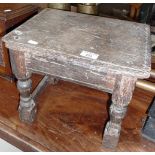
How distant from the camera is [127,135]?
78cm

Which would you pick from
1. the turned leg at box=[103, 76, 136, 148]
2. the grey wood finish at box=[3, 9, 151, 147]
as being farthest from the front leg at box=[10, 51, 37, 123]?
the turned leg at box=[103, 76, 136, 148]

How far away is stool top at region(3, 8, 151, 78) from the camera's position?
0.55 m

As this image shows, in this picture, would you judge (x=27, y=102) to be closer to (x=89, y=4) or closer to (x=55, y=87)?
(x=55, y=87)

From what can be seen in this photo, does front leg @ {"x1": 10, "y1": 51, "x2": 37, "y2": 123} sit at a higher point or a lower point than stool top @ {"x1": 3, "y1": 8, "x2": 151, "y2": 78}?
lower

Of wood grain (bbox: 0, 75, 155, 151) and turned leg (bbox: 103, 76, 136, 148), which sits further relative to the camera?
wood grain (bbox: 0, 75, 155, 151)

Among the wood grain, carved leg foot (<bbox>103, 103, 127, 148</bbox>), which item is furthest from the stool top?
the wood grain

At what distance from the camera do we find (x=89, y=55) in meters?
0.56

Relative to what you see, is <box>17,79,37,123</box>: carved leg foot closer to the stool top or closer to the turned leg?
the stool top

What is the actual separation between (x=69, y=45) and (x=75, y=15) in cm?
21

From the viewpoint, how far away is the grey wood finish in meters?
0.55

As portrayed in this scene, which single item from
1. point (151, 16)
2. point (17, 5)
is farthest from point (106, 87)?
point (151, 16)

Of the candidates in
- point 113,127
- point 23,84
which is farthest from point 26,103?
point 113,127

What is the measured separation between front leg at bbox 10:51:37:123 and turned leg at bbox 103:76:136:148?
0.24 metres

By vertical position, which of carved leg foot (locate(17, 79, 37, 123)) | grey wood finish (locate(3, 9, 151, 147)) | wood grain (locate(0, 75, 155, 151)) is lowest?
wood grain (locate(0, 75, 155, 151))
